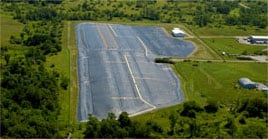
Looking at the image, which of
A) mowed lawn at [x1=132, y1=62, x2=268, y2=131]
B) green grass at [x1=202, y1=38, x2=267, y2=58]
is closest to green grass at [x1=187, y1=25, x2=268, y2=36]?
green grass at [x1=202, y1=38, x2=267, y2=58]

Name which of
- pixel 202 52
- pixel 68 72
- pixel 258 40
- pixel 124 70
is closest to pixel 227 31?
pixel 258 40

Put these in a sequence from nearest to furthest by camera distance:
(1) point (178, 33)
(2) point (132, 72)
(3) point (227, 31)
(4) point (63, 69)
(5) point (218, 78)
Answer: (5) point (218, 78) → (4) point (63, 69) → (2) point (132, 72) → (1) point (178, 33) → (3) point (227, 31)

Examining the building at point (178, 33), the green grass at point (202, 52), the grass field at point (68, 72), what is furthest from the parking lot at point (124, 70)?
the building at point (178, 33)

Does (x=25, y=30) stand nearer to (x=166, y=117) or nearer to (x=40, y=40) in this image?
(x=40, y=40)

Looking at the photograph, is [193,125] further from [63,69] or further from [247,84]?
[63,69]

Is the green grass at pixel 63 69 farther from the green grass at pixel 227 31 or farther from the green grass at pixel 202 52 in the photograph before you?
the green grass at pixel 227 31

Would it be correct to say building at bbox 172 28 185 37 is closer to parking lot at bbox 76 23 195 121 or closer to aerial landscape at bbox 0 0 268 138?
aerial landscape at bbox 0 0 268 138
